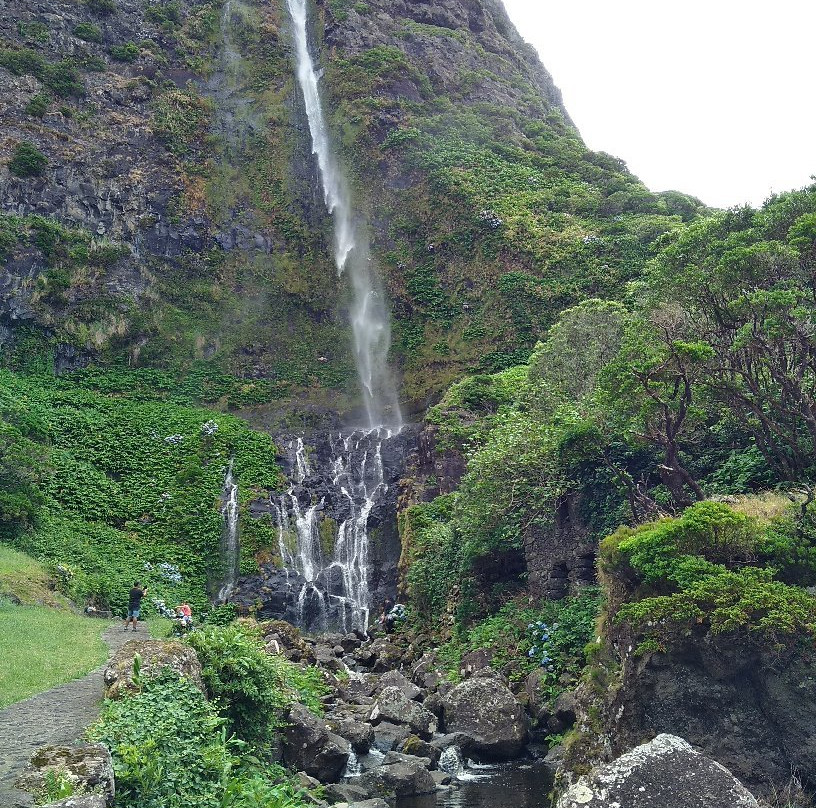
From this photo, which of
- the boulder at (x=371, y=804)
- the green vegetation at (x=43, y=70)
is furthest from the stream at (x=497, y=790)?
the green vegetation at (x=43, y=70)

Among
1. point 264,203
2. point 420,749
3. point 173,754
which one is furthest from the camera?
point 264,203

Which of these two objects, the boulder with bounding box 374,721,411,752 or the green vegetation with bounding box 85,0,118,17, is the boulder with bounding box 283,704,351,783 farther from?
the green vegetation with bounding box 85,0,118,17

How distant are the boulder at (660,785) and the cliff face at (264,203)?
34.4m

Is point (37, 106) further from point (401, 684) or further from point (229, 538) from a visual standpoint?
point (401, 684)

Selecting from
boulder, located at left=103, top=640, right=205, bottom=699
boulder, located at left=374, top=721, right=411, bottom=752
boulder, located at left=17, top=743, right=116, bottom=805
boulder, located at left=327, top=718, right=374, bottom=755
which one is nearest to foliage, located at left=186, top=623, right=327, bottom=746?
boulder, located at left=103, top=640, right=205, bottom=699

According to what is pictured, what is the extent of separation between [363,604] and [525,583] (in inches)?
381

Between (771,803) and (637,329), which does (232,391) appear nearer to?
(637,329)

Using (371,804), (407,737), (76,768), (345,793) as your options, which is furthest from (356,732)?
(76,768)

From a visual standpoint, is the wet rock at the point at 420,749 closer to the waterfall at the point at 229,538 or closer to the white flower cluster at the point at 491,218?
the waterfall at the point at 229,538

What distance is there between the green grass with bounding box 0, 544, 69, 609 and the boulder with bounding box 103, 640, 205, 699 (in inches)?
455

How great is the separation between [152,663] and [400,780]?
5.55 meters

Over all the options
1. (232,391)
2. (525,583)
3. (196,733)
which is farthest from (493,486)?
(232,391)

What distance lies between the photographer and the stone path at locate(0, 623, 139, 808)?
7559 mm

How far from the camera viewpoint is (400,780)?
534 inches
